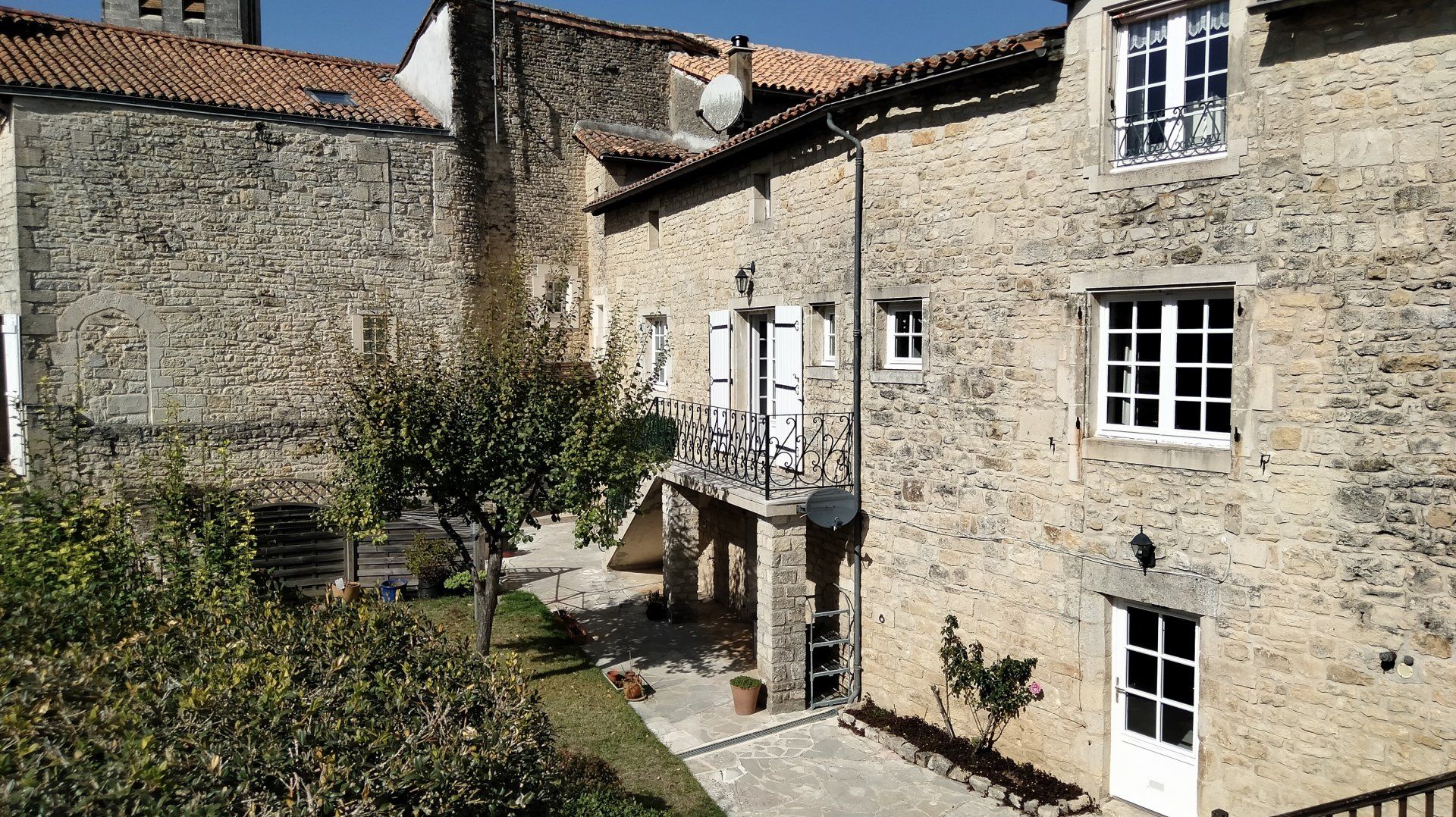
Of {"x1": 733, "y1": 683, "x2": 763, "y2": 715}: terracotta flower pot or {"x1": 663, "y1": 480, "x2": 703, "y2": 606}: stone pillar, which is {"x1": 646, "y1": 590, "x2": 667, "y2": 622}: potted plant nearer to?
{"x1": 663, "y1": 480, "x2": 703, "y2": 606}: stone pillar

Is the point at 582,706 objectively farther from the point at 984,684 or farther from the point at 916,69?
the point at 916,69

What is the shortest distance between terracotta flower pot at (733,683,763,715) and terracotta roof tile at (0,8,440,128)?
1349cm

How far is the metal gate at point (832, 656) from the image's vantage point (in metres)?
10.5

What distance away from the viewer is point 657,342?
16500mm

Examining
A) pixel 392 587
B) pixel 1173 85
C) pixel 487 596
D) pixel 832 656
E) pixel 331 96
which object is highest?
pixel 331 96

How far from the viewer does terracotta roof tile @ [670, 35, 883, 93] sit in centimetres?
1775

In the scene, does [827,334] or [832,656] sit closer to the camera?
[832,656]

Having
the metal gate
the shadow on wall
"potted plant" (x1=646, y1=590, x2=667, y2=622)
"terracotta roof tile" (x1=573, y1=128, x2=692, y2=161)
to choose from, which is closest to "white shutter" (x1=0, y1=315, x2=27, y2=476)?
"terracotta roof tile" (x1=573, y1=128, x2=692, y2=161)

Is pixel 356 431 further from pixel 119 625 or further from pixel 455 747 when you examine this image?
pixel 455 747

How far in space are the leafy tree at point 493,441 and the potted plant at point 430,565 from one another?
4.34m

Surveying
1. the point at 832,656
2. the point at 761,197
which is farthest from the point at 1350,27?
the point at 832,656

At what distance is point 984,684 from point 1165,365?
3233 mm

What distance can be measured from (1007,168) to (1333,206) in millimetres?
2699

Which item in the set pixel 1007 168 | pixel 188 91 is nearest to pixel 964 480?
pixel 1007 168
